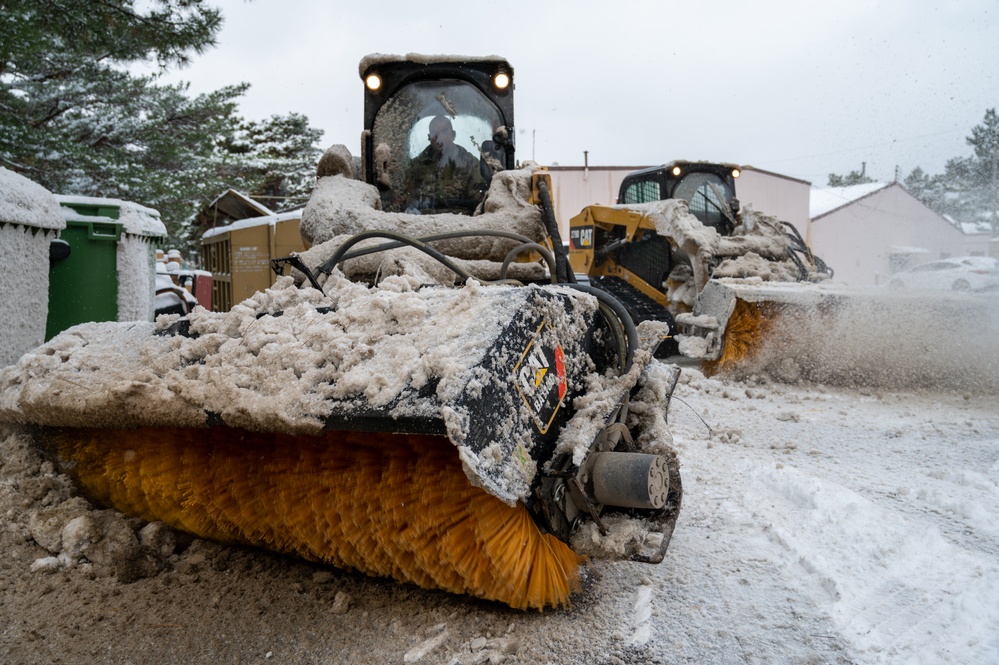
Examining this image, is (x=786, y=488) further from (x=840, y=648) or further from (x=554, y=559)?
(x=554, y=559)

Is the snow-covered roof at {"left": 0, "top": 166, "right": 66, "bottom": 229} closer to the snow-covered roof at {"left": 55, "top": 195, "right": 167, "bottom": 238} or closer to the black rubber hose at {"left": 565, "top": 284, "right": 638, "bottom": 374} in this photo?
the snow-covered roof at {"left": 55, "top": 195, "right": 167, "bottom": 238}

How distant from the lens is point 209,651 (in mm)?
1788

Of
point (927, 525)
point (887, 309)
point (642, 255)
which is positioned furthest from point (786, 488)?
point (642, 255)

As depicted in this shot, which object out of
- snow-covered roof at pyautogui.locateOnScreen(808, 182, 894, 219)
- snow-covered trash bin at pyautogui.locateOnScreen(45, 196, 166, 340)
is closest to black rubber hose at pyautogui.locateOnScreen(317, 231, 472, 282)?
snow-covered trash bin at pyautogui.locateOnScreen(45, 196, 166, 340)

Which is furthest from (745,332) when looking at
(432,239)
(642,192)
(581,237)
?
(432,239)

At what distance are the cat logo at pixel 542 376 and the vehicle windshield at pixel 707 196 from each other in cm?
727

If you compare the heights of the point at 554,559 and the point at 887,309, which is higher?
the point at 887,309

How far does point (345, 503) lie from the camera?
188 centimetres

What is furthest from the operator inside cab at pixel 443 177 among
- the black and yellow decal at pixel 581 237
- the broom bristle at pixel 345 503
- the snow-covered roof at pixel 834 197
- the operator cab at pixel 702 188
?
the snow-covered roof at pixel 834 197

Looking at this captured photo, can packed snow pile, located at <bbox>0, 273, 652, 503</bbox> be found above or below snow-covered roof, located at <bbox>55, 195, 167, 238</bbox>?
below

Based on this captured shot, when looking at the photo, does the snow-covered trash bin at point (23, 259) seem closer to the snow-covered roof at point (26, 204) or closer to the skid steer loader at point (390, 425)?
the snow-covered roof at point (26, 204)

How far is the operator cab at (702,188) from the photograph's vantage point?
8.61 meters

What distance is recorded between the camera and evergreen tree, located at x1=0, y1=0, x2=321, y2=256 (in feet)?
23.3

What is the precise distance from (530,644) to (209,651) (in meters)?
0.82
